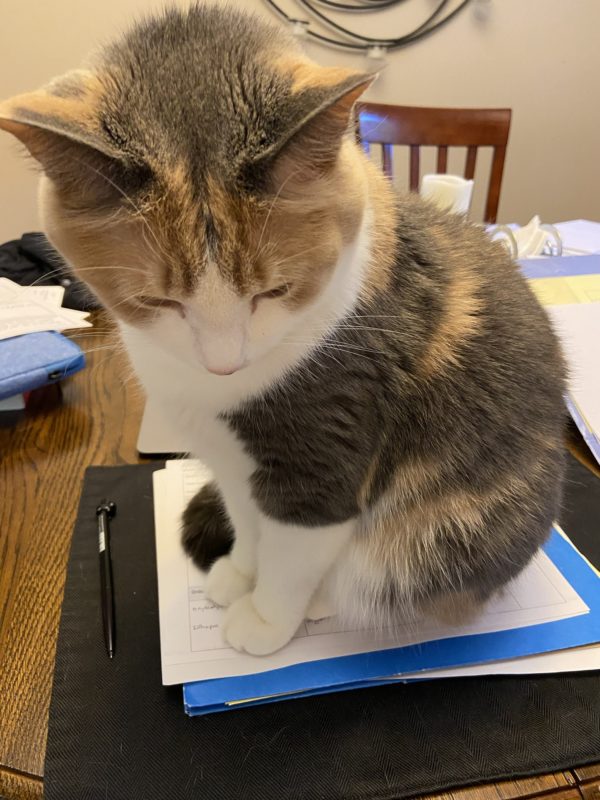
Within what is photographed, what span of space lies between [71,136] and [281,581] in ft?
1.65

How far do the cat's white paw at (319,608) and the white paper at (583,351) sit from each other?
0.48 metres

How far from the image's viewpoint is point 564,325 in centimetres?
104

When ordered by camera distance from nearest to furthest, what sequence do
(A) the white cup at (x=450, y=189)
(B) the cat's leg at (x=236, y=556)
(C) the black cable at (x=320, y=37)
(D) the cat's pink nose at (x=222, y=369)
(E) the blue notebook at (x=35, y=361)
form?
(D) the cat's pink nose at (x=222, y=369) < (B) the cat's leg at (x=236, y=556) < (E) the blue notebook at (x=35, y=361) < (A) the white cup at (x=450, y=189) < (C) the black cable at (x=320, y=37)

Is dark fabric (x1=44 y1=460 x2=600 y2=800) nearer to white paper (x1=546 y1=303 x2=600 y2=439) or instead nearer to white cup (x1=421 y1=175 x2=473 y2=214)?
white paper (x1=546 y1=303 x2=600 y2=439)

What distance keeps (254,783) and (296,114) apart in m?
0.59

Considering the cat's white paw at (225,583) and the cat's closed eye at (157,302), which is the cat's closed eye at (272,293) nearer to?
the cat's closed eye at (157,302)

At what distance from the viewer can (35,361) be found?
924 mm

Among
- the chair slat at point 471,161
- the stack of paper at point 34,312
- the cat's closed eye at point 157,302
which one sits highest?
the cat's closed eye at point 157,302

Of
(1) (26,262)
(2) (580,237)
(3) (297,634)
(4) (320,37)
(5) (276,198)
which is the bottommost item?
(2) (580,237)

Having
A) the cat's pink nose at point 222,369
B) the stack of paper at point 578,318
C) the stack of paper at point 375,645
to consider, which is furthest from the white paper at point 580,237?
the cat's pink nose at point 222,369

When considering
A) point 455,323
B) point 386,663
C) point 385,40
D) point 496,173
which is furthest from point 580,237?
point 386,663

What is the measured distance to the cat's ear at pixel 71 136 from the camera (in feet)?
1.26

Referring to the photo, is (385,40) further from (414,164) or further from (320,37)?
(414,164)

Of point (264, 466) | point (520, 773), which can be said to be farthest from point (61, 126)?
point (520, 773)
